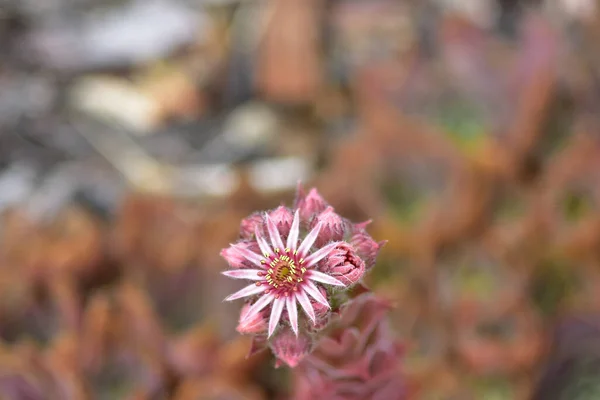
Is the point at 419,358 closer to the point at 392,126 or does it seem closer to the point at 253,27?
the point at 392,126

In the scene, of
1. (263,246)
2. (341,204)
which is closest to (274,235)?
(263,246)

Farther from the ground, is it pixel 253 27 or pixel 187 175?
pixel 253 27

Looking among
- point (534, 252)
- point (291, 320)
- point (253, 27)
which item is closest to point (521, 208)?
point (534, 252)

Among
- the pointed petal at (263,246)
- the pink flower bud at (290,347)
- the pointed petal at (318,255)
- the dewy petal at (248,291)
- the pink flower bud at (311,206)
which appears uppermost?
the pink flower bud at (311,206)

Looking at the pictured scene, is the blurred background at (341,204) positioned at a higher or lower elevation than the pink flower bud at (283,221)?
higher

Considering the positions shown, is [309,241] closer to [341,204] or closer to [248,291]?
[248,291]
